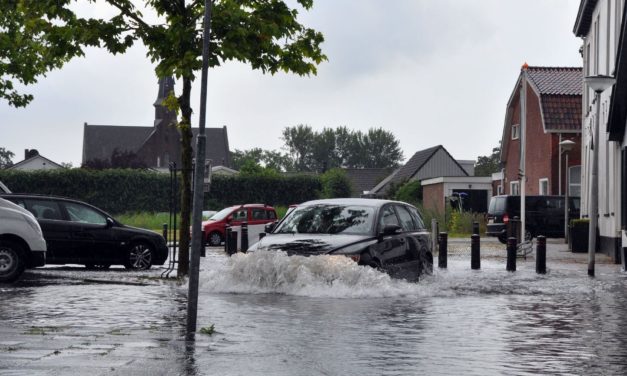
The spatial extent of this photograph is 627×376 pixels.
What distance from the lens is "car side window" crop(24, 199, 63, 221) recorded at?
2105 centimetres

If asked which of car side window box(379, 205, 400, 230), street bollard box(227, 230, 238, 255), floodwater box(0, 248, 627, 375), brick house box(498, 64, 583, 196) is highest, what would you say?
brick house box(498, 64, 583, 196)

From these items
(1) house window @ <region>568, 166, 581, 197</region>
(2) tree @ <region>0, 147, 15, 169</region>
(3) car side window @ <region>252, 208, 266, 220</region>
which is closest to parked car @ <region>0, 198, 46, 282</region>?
(3) car side window @ <region>252, 208, 266, 220</region>

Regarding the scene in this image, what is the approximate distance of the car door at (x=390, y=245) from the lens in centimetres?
1611

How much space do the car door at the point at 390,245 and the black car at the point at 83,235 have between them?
22.8 ft

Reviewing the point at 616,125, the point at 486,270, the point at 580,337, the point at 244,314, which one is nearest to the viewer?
the point at 580,337

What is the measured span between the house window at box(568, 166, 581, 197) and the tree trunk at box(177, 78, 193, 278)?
28411mm

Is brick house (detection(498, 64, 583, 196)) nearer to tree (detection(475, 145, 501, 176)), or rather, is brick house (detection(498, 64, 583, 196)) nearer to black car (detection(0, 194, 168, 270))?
black car (detection(0, 194, 168, 270))

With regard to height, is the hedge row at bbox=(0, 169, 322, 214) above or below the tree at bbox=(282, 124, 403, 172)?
below

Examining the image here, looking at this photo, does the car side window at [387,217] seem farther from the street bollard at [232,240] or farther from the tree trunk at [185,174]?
the street bollard at [232,240]

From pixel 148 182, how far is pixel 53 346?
54.6 meters

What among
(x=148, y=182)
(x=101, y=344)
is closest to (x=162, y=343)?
(x=101, y=344)

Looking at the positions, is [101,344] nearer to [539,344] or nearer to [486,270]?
[539,344]

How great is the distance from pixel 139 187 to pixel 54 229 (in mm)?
42958

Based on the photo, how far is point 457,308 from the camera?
567 inches
